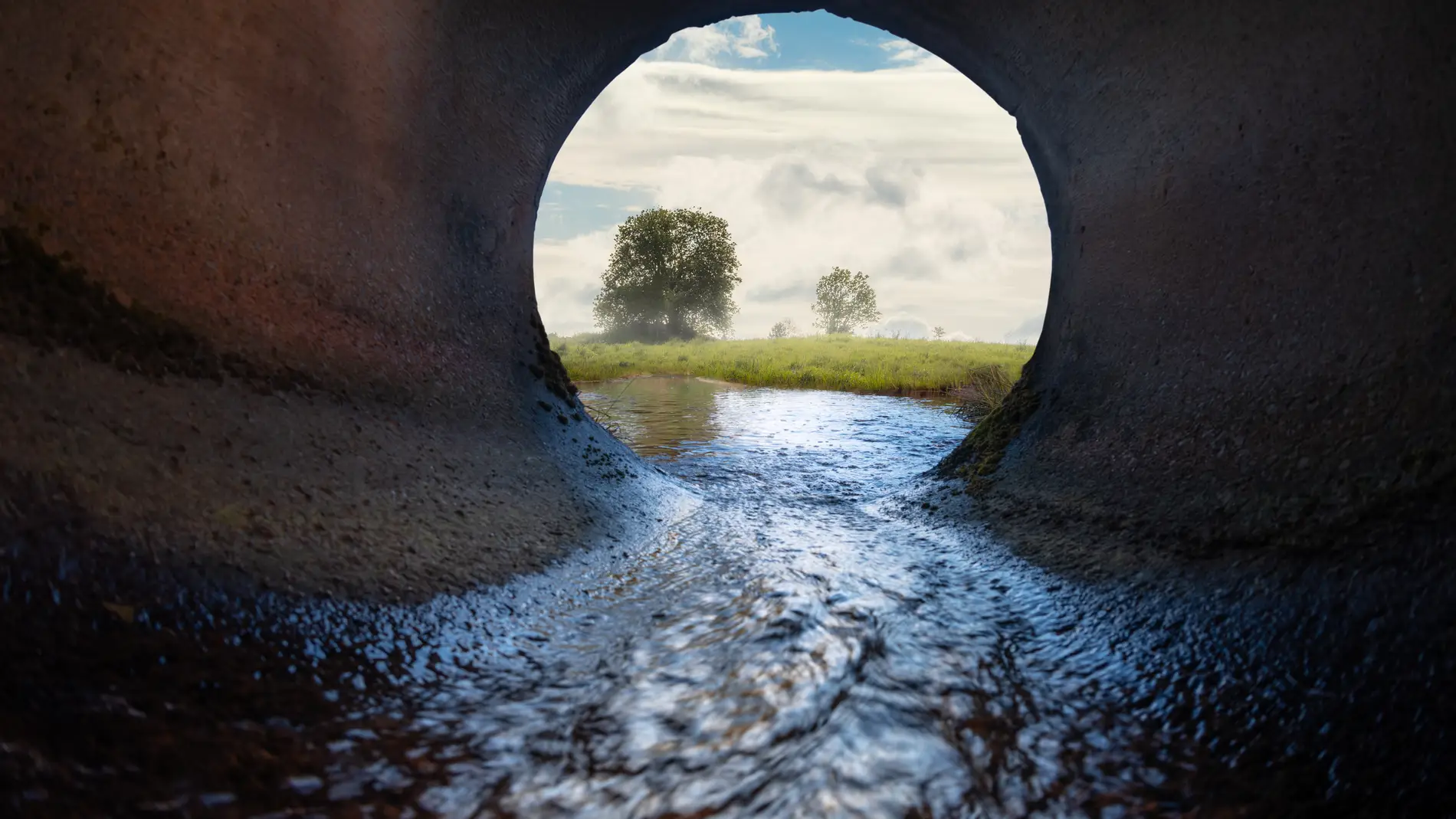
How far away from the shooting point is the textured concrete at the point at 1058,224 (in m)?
2.02

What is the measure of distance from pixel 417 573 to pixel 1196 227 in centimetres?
334

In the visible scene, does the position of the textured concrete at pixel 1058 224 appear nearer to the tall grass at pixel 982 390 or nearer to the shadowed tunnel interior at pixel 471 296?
the shadowed tunnel interior at pixel 471 296

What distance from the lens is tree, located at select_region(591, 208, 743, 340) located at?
3397cm

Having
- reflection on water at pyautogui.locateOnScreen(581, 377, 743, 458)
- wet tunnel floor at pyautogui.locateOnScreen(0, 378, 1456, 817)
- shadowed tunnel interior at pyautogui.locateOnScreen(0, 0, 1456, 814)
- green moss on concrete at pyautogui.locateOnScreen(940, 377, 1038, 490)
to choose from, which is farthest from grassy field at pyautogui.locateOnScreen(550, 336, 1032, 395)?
wet tunnel floor at pyautogui.locateOnScreen(0, 378, 1456, 817)

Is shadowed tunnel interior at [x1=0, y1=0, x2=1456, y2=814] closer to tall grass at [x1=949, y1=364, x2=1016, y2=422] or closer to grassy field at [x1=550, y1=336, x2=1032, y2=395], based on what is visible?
tall grass at [x1=949, y1=364, x2=1016, y2=422]

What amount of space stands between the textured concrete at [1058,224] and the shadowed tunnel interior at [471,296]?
0.01 m

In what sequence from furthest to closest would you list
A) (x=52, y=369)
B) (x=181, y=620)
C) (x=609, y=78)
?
(x=609, y=78) → (x=52, y=369) → (x=181, y=620)

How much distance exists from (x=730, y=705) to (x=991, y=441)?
3.17 m

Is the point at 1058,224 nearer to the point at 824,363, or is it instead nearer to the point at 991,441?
the point at 991,441

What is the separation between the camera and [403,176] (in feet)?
10.7

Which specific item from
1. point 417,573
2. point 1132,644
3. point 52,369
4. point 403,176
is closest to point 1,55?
point 52,369

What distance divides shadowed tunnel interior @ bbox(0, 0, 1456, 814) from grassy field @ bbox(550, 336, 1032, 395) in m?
8.54

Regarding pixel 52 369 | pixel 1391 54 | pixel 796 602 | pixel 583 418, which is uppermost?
pixel 1391 54

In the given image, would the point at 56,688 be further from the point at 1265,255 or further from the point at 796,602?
the point at 1265,255
